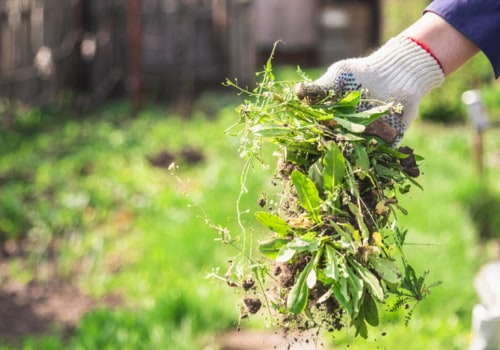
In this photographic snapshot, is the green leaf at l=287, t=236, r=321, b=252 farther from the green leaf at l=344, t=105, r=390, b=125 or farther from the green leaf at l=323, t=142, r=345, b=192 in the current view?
the green leaf at l=344, t=105, r=390, b=125

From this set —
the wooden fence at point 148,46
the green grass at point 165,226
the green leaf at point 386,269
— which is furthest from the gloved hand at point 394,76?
the wooden fence at point 148,46

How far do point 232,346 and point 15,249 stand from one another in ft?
7.00

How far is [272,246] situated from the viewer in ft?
6.37

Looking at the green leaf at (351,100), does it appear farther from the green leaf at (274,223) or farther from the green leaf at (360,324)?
the green leaf at (360,324)

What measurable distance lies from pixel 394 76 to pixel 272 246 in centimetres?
61

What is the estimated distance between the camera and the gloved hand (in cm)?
215

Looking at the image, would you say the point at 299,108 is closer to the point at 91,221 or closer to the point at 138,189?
the point at 91,221

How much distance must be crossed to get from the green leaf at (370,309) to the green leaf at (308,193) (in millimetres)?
222

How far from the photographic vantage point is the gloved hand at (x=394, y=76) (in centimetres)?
215

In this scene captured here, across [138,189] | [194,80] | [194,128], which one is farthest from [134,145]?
[194,80]

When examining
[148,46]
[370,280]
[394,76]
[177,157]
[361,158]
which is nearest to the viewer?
[370,280]

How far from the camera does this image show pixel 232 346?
398 cm

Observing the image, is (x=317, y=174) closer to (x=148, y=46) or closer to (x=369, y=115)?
(x=369, y=115)

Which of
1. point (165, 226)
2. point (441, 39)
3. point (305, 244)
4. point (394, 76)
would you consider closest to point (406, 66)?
point (394, 76)
